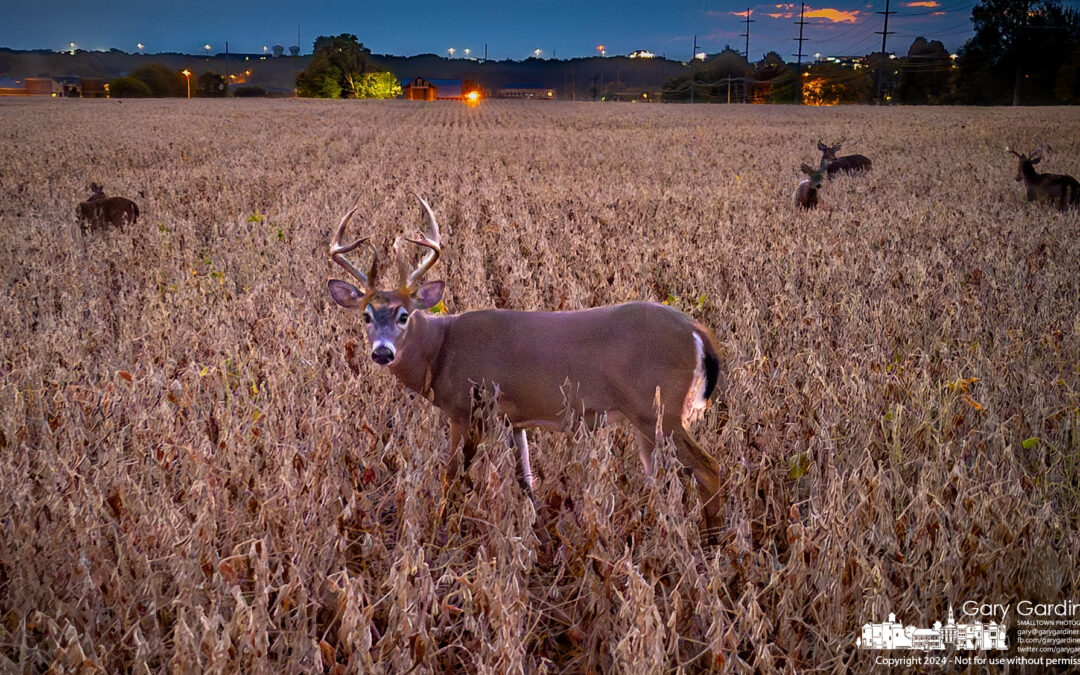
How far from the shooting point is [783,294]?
6188mm

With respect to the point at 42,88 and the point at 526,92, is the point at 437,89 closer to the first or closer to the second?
the point at 526,92

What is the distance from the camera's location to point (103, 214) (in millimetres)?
9117

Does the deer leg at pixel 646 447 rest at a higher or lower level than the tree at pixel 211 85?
lower

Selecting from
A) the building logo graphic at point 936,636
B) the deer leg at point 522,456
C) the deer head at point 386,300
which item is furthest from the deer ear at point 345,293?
the building logo graphic at point 936,636

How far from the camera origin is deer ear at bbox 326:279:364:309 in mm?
3953

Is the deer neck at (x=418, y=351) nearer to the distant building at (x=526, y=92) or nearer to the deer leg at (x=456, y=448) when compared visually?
the deer leg at (x=456, y=448)

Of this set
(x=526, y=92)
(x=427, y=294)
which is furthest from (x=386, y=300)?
(x=526, y=92)

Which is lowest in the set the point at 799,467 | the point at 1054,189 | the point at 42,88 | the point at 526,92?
the point at 799,467

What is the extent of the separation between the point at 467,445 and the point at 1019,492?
233 cm

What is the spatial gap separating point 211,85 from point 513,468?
410ft

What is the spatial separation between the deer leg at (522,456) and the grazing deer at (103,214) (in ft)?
23.4

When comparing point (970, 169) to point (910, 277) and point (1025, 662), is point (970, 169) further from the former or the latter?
point (1025, 662)

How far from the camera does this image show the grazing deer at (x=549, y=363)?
339 centimetres

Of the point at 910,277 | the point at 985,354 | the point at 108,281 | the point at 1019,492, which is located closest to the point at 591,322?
the point at 1019,492
